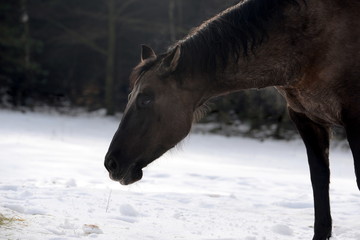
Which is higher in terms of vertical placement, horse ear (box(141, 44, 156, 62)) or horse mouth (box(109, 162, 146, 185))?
horse ear (box(141, 44, 156, 62))

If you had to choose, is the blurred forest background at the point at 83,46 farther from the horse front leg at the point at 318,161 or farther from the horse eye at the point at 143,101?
the horse eye at the point at 143,101

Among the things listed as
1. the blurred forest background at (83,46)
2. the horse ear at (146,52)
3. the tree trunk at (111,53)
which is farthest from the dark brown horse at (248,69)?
the tree trunk at (111,53)

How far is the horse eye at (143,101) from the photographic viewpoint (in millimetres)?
3181

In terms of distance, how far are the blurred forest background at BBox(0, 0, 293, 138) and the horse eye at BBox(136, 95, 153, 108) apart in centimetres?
1291

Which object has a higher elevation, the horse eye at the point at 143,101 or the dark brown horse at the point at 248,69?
the dark brown horse at the point at 248,69

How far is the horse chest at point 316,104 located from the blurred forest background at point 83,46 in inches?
488

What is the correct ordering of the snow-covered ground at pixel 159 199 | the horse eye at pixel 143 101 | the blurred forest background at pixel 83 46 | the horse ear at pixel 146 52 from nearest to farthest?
1. the horse eye at pixel 143 101
2. the horse ear at pixel 146 52
3. the snow-covered ground at pixel 159 199
4. the blurred forest background at pixel 83 46

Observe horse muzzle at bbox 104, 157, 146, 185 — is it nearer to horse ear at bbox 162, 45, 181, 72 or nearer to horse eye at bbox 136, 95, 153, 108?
horse eye at bbox 136, 95, 153, 108

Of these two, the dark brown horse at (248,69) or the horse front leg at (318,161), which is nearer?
the dark brown horse at (248,69)

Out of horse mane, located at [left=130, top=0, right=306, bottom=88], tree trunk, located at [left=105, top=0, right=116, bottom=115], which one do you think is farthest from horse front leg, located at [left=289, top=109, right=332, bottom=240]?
tree trunk, located at [left=105, top=0, right=116, bottom=115]

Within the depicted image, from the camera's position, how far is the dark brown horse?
319cm

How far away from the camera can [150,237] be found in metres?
3.61

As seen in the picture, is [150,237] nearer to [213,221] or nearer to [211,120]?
[213,221]

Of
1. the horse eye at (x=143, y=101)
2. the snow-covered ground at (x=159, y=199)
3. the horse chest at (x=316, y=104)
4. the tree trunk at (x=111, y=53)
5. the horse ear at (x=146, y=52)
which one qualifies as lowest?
the snow-covered ground at (x=159, y=199)
